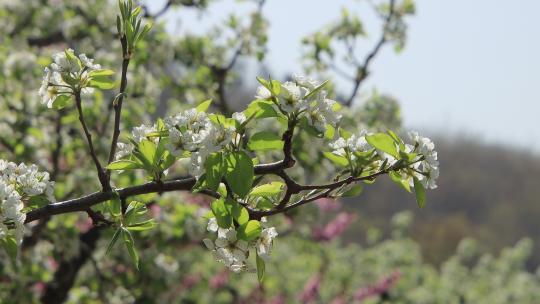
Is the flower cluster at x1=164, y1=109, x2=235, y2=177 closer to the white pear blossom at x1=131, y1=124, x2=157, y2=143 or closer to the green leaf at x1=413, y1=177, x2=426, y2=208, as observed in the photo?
the white pear blossom at x1=131, y1=124, x2=157, y2=143

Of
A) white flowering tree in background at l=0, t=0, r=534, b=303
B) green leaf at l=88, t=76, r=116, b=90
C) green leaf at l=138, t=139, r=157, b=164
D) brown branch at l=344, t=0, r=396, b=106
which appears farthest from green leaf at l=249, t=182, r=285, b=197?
brown branch at l=344, t=0, r=396, b=106

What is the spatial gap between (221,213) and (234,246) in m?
0.11

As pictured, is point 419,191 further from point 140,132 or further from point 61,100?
point 61,100

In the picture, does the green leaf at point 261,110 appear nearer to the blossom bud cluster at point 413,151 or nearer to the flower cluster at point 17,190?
the blossom bud cluster at point 413,151

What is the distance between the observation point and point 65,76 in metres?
1.78

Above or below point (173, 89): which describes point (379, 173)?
above

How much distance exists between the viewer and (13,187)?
1713 mm

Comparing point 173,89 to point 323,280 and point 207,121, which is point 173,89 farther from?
point 323,280

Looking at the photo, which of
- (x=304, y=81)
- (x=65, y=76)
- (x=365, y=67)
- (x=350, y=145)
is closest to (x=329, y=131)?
(x=350, y=145)

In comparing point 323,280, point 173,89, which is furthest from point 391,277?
point 173,89

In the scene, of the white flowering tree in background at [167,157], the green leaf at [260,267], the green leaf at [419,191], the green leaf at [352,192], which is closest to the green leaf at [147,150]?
the white flowering tree in background at [167,157]

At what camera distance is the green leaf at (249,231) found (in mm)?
1599

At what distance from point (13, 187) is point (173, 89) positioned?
13.3 feet

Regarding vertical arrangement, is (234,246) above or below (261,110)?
below
